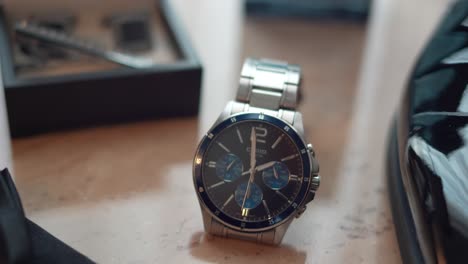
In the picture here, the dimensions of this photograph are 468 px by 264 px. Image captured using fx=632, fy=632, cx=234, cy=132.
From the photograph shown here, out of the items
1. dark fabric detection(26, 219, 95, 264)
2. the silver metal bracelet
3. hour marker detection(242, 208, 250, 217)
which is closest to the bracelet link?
the silver metal bracelet

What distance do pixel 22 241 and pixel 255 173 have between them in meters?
0.23

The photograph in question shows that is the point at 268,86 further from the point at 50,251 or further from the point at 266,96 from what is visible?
the point at 50,251

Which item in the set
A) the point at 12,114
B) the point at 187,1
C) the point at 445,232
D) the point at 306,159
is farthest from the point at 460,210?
the point at 187,1

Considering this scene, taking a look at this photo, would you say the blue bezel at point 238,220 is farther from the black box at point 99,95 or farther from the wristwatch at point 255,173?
the black box at point 99,95

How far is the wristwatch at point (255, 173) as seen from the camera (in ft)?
2.06

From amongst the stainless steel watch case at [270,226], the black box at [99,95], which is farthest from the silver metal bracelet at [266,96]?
the black box at [99,95]

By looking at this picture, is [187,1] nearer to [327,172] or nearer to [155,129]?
[155,129]

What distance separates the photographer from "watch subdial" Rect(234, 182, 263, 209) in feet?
2.09

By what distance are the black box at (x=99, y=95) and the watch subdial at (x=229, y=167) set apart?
0.17 m

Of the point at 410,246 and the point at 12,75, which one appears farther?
the point at 12,75

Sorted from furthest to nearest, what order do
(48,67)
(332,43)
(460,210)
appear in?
(332,43)
(48,67)
(460,210)

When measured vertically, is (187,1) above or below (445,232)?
above

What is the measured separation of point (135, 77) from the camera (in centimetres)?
75

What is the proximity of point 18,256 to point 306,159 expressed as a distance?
0.93 ft
